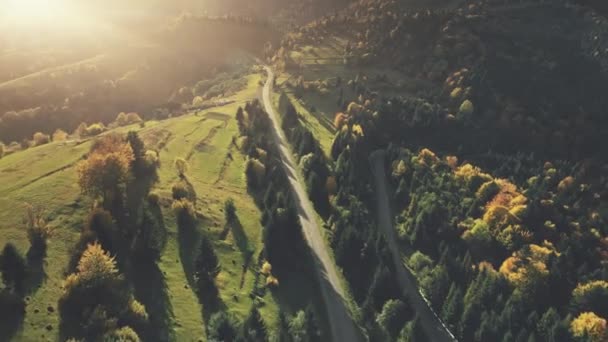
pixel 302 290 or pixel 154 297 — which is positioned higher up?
pixel 154 297

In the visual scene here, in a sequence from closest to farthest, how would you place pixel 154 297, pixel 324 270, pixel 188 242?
pixel 154 297, pixel 188 242, pixel 324 270

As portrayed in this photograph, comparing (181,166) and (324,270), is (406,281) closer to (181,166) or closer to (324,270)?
(324,270)

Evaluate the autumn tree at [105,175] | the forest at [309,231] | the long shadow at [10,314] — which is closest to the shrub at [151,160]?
the forest at [309,231]

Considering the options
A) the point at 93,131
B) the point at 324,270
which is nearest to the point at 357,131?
the point at 324,270

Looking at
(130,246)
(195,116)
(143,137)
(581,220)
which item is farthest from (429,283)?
(195,116)

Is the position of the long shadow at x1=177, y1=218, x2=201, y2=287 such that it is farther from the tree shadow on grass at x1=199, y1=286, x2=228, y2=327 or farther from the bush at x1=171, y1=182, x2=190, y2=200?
the bush at x1=171, y1=182, x2=190, y2=200

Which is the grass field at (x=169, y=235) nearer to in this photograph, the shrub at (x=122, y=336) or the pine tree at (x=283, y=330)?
the pine tree at (x=283, y=330)
